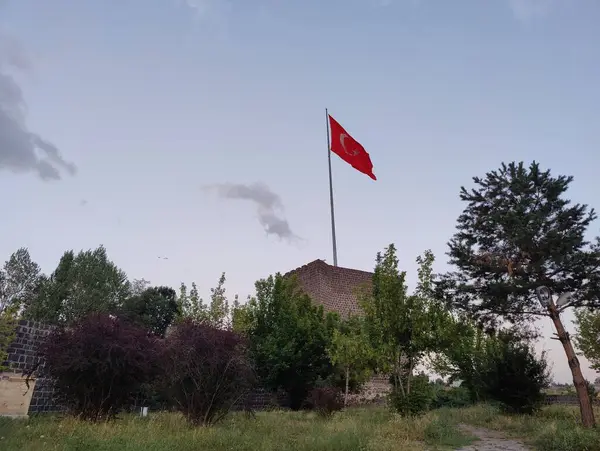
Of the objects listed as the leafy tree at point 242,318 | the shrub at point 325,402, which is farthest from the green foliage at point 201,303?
the shrub at point 325,402

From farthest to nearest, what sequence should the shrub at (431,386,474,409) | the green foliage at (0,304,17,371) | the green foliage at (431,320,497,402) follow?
the shrub at (431,386,474,409) → the green foliage at (431,320,497,402) → the green foliage at (0,304,17,371)

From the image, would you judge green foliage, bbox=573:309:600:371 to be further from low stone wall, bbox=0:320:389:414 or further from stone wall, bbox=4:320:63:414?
stone wall, bbox=4:320:63:414

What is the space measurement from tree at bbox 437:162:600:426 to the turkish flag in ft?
37.4

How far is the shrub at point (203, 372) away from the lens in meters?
10.1

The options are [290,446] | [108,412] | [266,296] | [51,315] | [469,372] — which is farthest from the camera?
[51,315]

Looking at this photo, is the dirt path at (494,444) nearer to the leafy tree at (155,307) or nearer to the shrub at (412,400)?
the shrub at (412,400)

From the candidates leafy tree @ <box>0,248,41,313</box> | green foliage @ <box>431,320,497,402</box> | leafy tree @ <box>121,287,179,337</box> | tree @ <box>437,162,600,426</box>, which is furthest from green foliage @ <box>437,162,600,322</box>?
leafy tree @ <box>0,248,41,313</box>

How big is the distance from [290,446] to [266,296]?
50.4ft

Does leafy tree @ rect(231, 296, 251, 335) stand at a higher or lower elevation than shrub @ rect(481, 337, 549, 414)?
higher

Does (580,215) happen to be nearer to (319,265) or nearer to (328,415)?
(328,415)

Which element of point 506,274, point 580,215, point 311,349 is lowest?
point 311,349

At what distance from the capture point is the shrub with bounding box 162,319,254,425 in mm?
10133

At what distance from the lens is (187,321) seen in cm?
1091

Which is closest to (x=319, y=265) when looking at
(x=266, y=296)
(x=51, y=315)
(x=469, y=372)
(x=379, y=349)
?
(x=266, y=296)
